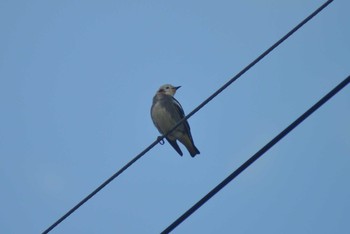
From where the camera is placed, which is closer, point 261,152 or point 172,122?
point 261,152

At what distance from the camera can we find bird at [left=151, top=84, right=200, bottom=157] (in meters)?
9.52

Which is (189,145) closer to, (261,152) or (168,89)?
(168,89)

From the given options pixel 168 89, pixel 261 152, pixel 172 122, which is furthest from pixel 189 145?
pixel 261 152

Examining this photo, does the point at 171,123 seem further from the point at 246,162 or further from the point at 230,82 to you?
the point at 246,162

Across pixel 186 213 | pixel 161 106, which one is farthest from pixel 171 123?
pixel 186 213

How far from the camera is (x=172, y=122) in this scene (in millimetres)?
9531

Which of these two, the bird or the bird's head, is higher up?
the bird's head

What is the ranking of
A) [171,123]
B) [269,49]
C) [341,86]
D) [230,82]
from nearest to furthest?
1. [341,86]
2. [269,49]
3. [230,82]
4. [171,123]

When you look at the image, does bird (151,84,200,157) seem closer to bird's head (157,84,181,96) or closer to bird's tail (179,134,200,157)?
bird's tail (179,134,200,157)

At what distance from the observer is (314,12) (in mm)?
3904

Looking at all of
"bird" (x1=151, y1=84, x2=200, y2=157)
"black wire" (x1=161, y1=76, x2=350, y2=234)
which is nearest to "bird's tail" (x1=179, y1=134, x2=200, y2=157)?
"bird" (x1=151, y1=84, x2=200, y2=157)

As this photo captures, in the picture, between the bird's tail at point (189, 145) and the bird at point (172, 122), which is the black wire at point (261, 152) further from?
the bird's tail at point (189, 145)

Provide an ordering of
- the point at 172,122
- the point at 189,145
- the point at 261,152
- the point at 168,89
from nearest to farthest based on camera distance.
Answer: the point at 261,152 < the point at 172,122 < the point at 189,145 < the point at 168,89

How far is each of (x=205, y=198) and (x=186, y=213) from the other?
0.13 meters
